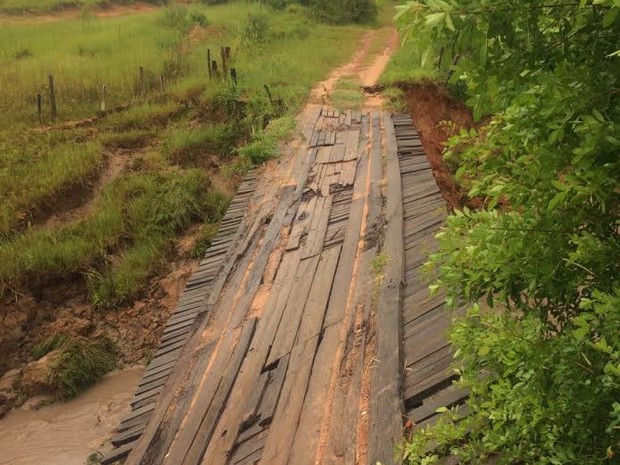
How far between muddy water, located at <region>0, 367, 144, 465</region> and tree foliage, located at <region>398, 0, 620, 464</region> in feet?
16.2

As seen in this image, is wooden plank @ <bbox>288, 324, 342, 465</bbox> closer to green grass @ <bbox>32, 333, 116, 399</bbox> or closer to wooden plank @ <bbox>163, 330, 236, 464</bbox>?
wooden plank @ <bbox>163, 330, 236, 464</bbox>

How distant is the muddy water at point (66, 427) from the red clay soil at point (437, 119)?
590 centimetres

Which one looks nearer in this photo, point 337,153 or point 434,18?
point 434,18

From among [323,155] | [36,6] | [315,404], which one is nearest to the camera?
[315,404]

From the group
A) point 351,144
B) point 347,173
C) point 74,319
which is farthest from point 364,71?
point 74,319

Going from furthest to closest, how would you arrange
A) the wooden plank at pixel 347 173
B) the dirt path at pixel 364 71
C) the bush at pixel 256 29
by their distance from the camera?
the bush at pixel 256 29 < the dirt path at pixel 364 71 < the wooden plank at pixel 347 173

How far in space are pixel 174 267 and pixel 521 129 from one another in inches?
266

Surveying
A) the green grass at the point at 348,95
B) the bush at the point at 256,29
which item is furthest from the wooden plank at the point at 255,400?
the bush at the point at 256,29

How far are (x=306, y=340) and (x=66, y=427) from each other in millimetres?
3724

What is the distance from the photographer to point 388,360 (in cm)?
394

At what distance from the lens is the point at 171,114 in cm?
1141

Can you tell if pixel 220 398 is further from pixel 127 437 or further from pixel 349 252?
pixel 349 252

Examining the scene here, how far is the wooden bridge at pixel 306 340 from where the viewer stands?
3.57 metres

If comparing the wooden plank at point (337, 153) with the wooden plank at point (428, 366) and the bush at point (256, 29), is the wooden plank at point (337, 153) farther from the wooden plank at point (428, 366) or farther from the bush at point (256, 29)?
the bush at point (256, 29)
